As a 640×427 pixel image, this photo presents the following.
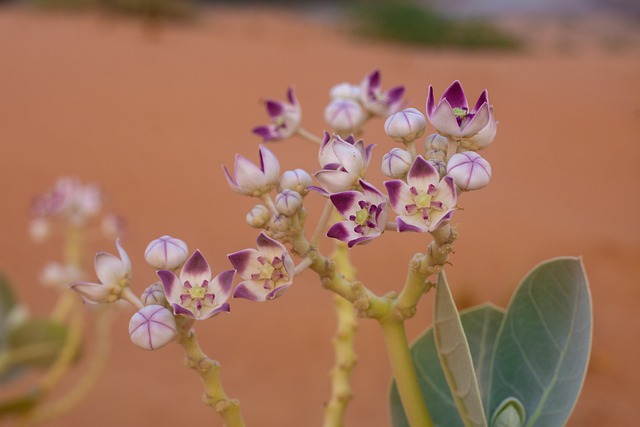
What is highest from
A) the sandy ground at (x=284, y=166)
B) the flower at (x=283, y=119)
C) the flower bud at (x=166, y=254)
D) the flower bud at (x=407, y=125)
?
the sandy ground at (x=284, y=166)

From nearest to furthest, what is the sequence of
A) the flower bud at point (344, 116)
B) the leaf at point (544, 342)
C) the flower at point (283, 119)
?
the leaf at point (544, 342)
the flower bud at point (344, 116)
the flower at point (283, 119)

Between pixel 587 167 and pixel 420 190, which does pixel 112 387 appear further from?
Result: pixel 587 167

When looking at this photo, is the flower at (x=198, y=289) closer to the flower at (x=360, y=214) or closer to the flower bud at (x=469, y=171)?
the flower at (x=360, y=214)

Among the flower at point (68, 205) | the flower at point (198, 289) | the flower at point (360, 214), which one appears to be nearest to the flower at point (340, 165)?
the flower at point (360, 214)

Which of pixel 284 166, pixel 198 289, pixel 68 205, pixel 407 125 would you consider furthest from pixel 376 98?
pixel 284 166

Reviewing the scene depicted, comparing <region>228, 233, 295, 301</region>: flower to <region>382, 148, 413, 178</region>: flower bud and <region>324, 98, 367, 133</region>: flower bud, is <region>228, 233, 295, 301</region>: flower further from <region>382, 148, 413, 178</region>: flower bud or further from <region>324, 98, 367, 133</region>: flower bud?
<region>324, 98, 367, 133</region>: flower bud

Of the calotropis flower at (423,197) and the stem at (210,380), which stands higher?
the calotropis flower at (423,197)
